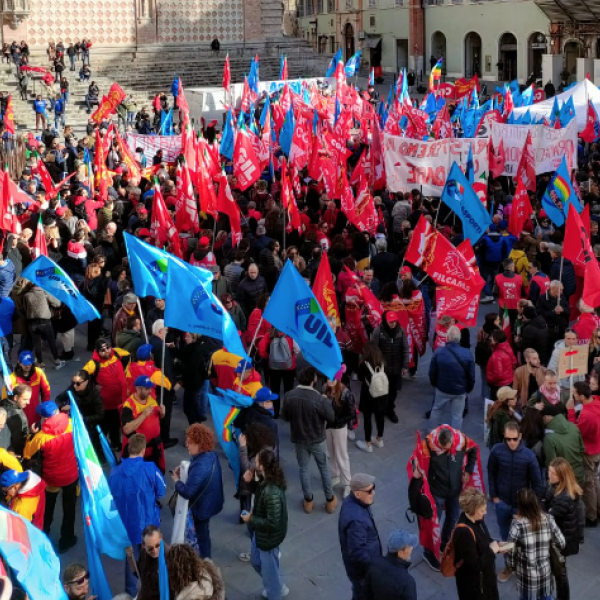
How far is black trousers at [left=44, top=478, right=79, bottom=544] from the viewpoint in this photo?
24.6ft

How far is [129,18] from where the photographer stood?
3838 cm

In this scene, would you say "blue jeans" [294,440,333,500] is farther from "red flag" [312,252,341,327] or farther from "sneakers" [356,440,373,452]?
"red flag" [312,252,341,327]

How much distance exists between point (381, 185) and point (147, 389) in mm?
10909

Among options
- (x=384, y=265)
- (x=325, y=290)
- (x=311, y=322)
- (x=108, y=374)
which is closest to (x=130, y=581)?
(x=108, y=374)

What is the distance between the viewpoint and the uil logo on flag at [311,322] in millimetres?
8117

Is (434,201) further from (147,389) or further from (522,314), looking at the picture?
(147,389)

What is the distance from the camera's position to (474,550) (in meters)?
5.95

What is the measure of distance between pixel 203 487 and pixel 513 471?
2492 mm

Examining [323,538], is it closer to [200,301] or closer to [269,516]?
[269,516]

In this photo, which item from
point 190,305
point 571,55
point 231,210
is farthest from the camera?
point 571,55

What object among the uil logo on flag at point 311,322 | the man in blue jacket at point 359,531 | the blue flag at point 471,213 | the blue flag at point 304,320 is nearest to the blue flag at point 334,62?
the blue flag at point 471,213

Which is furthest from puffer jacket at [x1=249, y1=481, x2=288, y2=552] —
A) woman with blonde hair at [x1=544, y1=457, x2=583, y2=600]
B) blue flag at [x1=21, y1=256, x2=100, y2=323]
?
blue flag at [x1=21, y1=256, x2=100, y2=323]

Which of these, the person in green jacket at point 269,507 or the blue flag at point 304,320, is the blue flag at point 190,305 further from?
the person in green jacket at point 269,507

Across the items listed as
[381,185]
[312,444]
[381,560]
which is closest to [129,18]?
[381,185]
